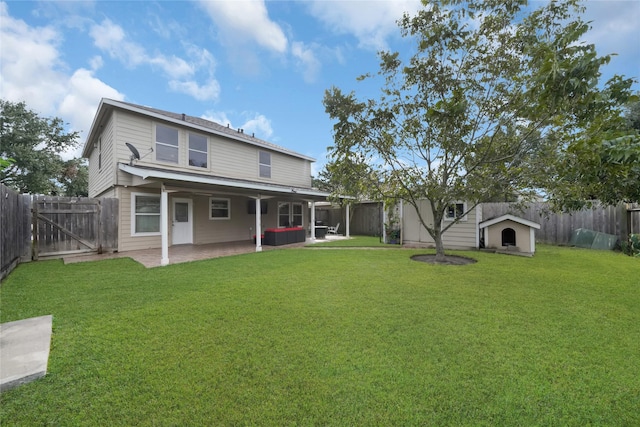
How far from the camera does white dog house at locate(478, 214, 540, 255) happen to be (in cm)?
848

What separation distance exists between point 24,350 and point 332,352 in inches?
117

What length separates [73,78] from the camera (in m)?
11.9

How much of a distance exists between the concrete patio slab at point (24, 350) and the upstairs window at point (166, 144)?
7.73m

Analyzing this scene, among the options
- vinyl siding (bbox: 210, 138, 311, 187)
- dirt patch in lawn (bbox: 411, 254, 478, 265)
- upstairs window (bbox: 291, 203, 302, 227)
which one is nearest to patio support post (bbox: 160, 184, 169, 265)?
vinyl siding (bbox: 210, 138, 311, 187)

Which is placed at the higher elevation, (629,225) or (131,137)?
(131,137)

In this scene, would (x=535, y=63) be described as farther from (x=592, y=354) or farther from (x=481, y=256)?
(x=481, y=256)

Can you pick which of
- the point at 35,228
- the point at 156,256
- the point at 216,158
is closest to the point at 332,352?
the point at 156,256

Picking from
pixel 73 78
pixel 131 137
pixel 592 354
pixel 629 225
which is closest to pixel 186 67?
pixel 131 137

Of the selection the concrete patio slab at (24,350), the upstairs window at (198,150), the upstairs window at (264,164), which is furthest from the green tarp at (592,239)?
the upstairs window at (198,150)

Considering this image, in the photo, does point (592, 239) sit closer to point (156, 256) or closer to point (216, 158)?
point (216, 158)

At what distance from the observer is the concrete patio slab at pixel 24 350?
89.4 inches

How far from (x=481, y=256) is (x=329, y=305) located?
643 centimetres

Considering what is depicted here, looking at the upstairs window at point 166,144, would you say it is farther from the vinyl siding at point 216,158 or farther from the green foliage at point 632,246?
the green foliage at point 632,246

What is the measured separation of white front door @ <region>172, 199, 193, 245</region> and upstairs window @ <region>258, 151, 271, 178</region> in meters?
3.95
